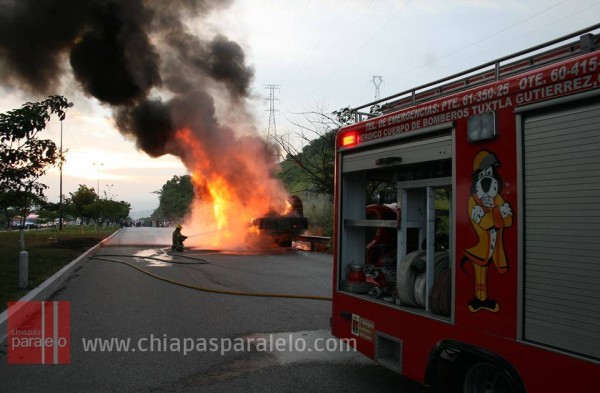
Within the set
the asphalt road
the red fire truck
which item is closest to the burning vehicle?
the asphalt road

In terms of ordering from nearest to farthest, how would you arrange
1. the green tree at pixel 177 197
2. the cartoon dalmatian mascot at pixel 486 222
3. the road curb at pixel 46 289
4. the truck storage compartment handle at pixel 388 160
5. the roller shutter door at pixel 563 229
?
the roller shutter door at pixel 563 229, the cartoon dalmatian mascot at pixel 486 222, the truck storage compartment handle at pixel 388 160, the road curb at pixel 46 289, the green tree at pixel 177 197

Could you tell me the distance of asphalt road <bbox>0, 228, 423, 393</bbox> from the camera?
434 cm

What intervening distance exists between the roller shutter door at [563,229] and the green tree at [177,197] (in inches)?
3179

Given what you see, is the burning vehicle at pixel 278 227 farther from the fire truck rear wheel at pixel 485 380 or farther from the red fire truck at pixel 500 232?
the fire truck rear wheel at pixel 485 380

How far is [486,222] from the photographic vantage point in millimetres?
2932

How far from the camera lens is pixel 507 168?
2.82 metres

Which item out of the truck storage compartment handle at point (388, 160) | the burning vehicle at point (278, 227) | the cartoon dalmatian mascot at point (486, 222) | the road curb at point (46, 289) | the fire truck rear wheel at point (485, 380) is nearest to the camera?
the cartoon dalmatian mascot at point (486, 222)

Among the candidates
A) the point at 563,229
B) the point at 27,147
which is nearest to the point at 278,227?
the point at 27,147

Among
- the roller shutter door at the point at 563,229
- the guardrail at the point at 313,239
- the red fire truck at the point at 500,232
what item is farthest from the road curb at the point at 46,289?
the guardrail at the point at 313,239

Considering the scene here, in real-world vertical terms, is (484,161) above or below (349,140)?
below

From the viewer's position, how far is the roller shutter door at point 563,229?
7.80 ft

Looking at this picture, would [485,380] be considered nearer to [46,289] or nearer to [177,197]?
[46,289]

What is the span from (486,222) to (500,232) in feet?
0.38

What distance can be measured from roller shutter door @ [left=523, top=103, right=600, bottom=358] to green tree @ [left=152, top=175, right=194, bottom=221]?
8075 centimetres
